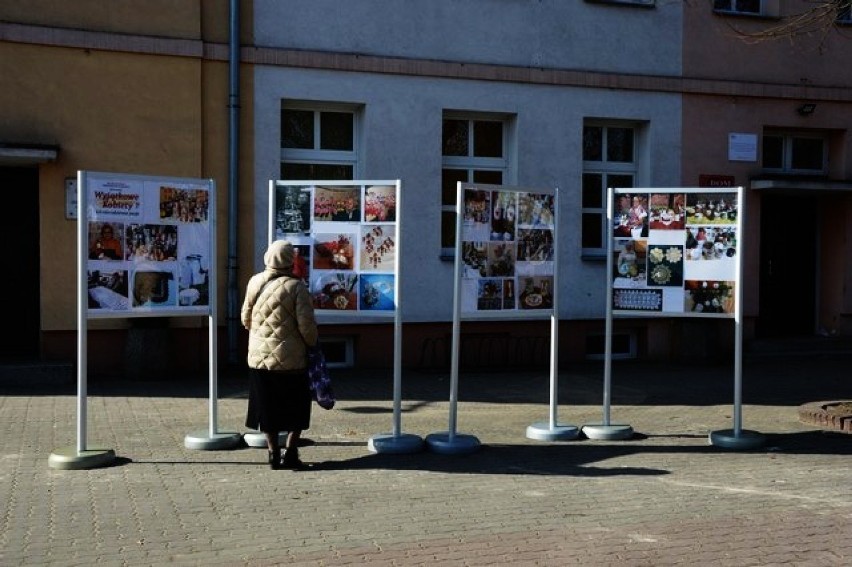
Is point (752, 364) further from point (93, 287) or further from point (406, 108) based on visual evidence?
point (93, 287)

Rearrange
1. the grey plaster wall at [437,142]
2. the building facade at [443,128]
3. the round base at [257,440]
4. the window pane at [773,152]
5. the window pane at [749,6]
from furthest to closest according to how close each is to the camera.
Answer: the window pane at [773,152]
the window pane at [749,6]
the grey plaster wall at [437,142]
the building facade at [443,128]
the round base at [257,440]

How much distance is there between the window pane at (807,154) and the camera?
58.2 ft

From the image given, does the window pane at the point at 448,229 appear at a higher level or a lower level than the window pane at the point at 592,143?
lower

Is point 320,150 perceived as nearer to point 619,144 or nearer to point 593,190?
point 593,190

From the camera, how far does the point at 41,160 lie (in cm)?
1286

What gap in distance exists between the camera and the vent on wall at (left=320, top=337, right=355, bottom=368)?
1496cm

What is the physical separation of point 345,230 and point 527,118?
7.05m

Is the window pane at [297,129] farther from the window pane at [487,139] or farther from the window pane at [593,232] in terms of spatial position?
the window pane at [593,232]

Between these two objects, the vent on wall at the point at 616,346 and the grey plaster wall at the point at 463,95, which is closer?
the grey plaster wall at the point at 463,95

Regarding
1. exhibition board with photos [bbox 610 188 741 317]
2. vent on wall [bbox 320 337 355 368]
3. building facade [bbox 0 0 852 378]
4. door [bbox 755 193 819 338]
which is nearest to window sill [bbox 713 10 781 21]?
building facade [bbox 0 0 852 378]

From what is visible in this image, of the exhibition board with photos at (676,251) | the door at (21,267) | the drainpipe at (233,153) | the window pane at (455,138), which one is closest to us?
the exhibition board with photos at (676,251)

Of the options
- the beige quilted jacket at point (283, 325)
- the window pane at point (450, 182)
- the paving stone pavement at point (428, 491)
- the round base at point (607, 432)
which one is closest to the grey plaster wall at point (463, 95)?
the window pane at point (450, 182)

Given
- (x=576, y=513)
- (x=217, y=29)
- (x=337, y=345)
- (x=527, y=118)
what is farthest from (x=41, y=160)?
(x=576, y=513)

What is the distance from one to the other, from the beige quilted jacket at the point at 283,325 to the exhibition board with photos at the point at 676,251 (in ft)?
10.8
